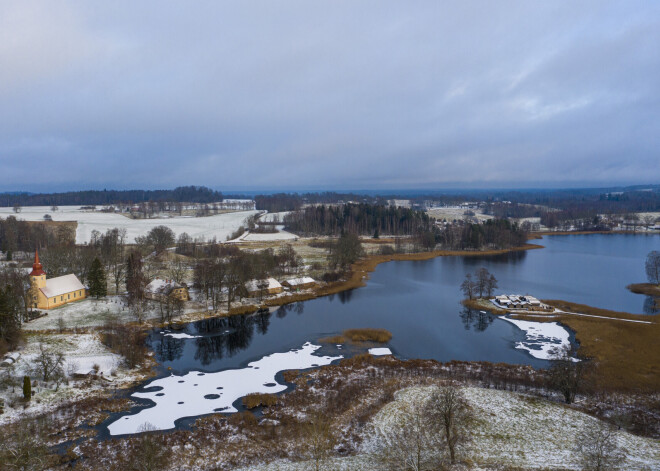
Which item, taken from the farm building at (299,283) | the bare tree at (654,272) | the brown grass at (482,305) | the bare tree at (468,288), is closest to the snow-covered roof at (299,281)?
the farm building at (299,283)

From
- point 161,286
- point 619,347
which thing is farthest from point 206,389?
point 619,347

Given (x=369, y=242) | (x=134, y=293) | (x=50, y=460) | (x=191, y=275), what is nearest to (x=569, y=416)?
(x=50, y=460)

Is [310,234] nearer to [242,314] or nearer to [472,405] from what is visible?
[242,314]

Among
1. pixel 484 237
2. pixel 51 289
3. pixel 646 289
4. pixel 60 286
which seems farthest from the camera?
pixel 484 237

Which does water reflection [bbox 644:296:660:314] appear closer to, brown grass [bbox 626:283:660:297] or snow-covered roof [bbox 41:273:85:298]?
brown grass [bbox 626:283:660:297]

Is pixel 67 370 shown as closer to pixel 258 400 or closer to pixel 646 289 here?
pixel 258 400

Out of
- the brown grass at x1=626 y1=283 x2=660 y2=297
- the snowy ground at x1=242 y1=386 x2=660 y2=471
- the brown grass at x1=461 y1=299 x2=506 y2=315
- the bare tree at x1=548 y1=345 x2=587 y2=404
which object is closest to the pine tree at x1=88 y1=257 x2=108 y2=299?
the snowy ground at x1=242 y1=386 x2=660 y2=471
